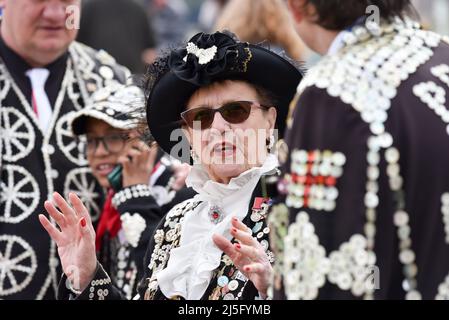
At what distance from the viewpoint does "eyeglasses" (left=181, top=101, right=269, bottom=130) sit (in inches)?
147

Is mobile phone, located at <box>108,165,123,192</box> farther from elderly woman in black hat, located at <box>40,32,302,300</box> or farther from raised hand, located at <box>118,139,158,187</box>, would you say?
elderly woman in black hat, located at <box>40,32,302,300</box>

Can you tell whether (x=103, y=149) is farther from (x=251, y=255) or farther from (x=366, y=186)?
(x=366, y=186)

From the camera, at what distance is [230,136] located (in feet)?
12.2

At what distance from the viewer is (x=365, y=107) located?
270cm

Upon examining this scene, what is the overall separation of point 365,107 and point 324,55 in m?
0.31

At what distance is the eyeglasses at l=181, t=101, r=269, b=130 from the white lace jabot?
17 cm

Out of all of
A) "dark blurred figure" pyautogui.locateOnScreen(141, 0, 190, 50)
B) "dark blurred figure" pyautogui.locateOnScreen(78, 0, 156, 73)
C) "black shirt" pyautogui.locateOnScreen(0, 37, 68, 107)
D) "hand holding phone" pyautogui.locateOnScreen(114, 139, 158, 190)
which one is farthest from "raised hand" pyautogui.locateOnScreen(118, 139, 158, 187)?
"dark blurred figure" pyautogui.locateOnScreen(141, 0, 190, 50)

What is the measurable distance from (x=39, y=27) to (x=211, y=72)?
1.70 metres

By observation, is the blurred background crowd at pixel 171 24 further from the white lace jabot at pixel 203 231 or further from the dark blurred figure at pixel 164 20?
the white lace jabot at pixel 203 231

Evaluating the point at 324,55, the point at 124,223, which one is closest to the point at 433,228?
the point at 324,55

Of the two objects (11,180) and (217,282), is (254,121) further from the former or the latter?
(11,180)

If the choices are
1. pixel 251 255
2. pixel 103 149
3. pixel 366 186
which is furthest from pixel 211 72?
pixel 103 149

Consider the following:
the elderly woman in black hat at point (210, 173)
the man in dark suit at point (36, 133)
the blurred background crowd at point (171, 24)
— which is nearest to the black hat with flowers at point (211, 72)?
the elderly woman in black hat at point (210, 173)
